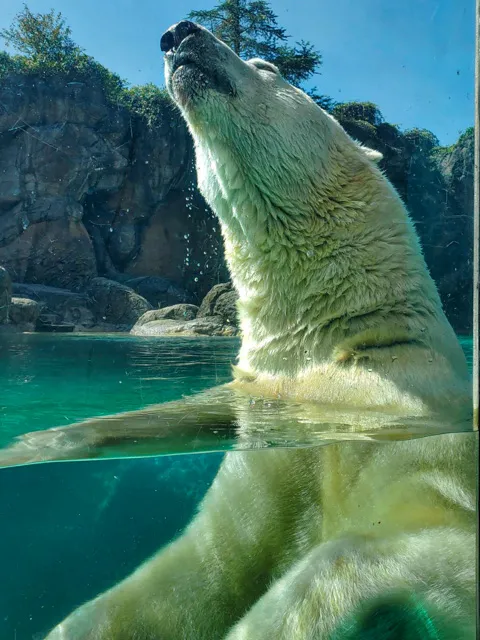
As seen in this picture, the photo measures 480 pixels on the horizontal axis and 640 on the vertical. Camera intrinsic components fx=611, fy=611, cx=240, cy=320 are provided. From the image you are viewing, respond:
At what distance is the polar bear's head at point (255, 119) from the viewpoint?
8.68ft

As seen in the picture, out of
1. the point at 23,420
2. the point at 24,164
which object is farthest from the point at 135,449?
the point at 24,164

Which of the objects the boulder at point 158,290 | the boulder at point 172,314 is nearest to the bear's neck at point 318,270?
the boulder at point 158,290

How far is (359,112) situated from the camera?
278cm

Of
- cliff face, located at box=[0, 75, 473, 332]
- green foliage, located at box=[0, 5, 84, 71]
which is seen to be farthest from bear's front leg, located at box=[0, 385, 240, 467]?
green foliage, located at box=[0, 5, 84, 71]

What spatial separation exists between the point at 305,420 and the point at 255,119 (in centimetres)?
141

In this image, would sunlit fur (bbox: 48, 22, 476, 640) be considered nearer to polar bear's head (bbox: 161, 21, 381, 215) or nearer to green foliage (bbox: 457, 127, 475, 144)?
polar bear's head (bbox: 161, 21, 381, 215)

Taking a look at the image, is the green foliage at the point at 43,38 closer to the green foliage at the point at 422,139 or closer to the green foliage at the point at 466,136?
the green foliage at the point at 422,139

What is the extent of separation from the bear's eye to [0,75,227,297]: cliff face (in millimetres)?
491

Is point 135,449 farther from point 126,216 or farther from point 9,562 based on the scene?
point 126,216

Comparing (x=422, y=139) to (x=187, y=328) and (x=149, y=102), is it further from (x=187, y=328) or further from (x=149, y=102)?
(x=187, y=328)

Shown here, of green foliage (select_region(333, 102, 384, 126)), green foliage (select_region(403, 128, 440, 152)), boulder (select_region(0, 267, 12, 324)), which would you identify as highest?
green foliage (select_region(333, 102, 384, 126))

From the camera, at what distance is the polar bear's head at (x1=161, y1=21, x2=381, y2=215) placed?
8.68 feet

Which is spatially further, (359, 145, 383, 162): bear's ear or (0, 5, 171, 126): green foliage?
(359, 145, 383, 162): bear's ear

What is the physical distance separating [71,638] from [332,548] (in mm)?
1003
